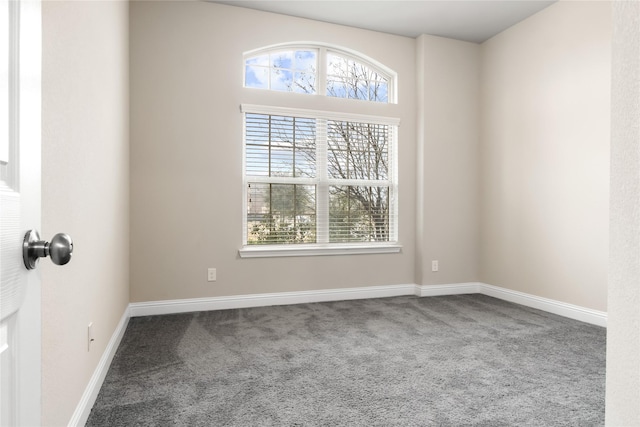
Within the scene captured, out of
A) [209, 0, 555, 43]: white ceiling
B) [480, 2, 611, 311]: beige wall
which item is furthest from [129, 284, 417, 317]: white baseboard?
[209, 0, 555, 43]: white ceiling

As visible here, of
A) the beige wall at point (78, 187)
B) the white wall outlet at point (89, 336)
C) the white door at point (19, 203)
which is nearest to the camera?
the white door at point (19, 203)

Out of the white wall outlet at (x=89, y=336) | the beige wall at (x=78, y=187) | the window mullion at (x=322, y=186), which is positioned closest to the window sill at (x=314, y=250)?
the window mullion at (x=322, y=186)

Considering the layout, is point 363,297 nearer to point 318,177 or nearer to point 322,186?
point 322,186

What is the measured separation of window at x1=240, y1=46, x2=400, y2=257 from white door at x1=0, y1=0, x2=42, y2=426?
3.00 meters

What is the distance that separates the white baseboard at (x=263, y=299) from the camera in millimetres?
3387

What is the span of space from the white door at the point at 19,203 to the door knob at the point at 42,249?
0.01 meters

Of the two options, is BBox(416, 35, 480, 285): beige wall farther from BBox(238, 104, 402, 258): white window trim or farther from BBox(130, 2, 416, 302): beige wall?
BBox(130, 2, 416, 302): beige wall

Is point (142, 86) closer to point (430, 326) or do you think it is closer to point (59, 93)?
point (59, 93)

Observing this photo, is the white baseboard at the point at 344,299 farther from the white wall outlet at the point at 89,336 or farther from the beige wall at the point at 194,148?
the white wall outlet at the point at 89,336

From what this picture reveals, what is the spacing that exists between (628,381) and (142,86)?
3.73 metres

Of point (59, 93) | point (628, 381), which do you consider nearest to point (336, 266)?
point (59, 93)

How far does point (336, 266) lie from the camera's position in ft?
13.0

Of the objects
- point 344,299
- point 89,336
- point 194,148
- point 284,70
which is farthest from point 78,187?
point 344,299

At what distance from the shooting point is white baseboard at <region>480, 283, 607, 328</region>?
317cm
